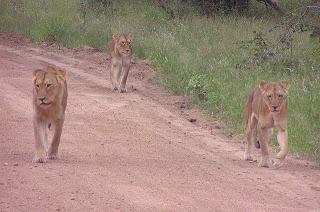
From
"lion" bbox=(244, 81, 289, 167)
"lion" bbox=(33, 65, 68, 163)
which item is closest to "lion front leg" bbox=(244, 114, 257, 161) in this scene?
"lion" bbox=(244, 81, 289, 167)

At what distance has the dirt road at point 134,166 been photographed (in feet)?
26.2

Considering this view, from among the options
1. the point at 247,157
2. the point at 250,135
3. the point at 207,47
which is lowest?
the point at 207,47

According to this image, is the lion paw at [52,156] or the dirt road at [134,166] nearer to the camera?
the dirt road at [134,166]

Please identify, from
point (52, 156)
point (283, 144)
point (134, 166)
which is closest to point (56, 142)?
point (52, 156)

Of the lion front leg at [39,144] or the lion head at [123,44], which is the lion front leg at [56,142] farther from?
the lion head at [123,44]

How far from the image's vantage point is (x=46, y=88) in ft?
31.7

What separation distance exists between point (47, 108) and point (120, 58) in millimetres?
6738

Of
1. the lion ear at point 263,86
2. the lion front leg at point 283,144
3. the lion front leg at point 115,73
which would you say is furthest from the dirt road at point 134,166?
the lion ear at point 263,86

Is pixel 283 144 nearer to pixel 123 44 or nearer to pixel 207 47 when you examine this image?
pixel 123 44

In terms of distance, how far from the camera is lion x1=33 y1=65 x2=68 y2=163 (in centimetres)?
958

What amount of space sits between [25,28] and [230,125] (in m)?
11.0

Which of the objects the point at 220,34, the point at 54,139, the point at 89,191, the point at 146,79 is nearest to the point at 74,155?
the point at 54,139

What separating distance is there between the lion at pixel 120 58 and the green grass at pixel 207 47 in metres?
0.93

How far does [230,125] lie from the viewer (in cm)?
1309
